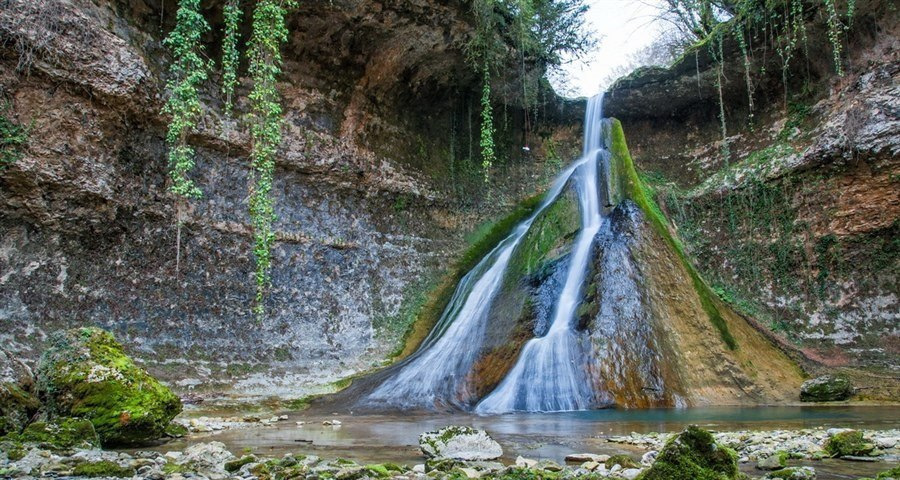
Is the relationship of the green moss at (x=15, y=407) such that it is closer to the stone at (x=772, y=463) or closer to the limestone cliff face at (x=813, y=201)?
the stone at (x=772, y=463)

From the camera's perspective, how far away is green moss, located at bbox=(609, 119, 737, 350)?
8.87m

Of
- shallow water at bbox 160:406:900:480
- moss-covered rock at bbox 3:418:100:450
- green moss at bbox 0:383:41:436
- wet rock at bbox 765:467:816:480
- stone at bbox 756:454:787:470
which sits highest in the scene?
green moss at bbox 0:383:41:436

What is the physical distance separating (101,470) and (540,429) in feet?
11.4

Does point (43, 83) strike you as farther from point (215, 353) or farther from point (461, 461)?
point (461, 461)

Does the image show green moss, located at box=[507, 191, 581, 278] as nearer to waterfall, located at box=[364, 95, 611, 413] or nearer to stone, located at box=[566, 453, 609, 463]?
waterfall, located at box=[364, 95, 611, 413]

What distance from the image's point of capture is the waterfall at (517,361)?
7.50 meters

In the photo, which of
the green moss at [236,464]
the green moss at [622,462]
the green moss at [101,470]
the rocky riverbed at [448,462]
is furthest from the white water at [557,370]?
the green moss at [101,470]

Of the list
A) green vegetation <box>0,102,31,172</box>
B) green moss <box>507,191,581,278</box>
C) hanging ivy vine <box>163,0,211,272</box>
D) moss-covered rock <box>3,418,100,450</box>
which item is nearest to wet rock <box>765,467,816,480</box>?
moss-covered rock <box>3,418,100,450</box>

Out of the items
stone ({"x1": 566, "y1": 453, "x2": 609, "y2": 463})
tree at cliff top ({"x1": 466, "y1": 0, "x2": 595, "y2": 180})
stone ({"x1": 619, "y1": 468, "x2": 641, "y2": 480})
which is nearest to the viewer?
stone ({"x1": 619, "y1": 468, "x2": 641, "y2": 480})

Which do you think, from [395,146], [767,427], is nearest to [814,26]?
[395,146]

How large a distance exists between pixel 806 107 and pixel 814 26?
1.91 meters

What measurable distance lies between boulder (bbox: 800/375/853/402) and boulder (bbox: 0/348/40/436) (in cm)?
910

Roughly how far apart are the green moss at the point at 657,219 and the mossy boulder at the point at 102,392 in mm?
7463

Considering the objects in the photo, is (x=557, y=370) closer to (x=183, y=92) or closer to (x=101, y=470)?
(x=101, y=470)
